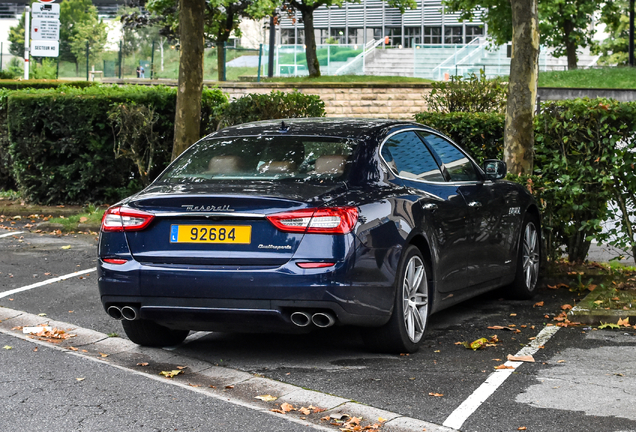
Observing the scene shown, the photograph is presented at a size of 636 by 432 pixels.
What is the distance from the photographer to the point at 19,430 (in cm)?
473

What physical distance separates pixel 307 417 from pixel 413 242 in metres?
1.79

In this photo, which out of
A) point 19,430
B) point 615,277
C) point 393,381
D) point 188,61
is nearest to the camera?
point 19,430

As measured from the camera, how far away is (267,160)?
640 cm

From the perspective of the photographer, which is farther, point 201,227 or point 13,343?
point 13,343

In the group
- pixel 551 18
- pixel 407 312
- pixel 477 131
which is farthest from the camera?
pixel 551 18

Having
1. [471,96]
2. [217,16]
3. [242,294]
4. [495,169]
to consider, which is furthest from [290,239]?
[217,16]

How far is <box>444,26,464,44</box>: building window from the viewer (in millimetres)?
58438

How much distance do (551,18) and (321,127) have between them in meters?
34.8

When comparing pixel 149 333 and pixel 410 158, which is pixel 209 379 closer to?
pixel 149 333

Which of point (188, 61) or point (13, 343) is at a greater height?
point (188, 61)

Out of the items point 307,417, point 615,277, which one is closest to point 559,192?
point 615,277

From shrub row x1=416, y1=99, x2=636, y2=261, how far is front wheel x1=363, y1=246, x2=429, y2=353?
9.48ft

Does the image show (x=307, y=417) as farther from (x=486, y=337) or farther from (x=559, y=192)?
(x=559, y=192)

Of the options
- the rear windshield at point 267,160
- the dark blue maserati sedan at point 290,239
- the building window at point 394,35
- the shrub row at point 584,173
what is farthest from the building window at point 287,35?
the rear windshield at point 267,160
